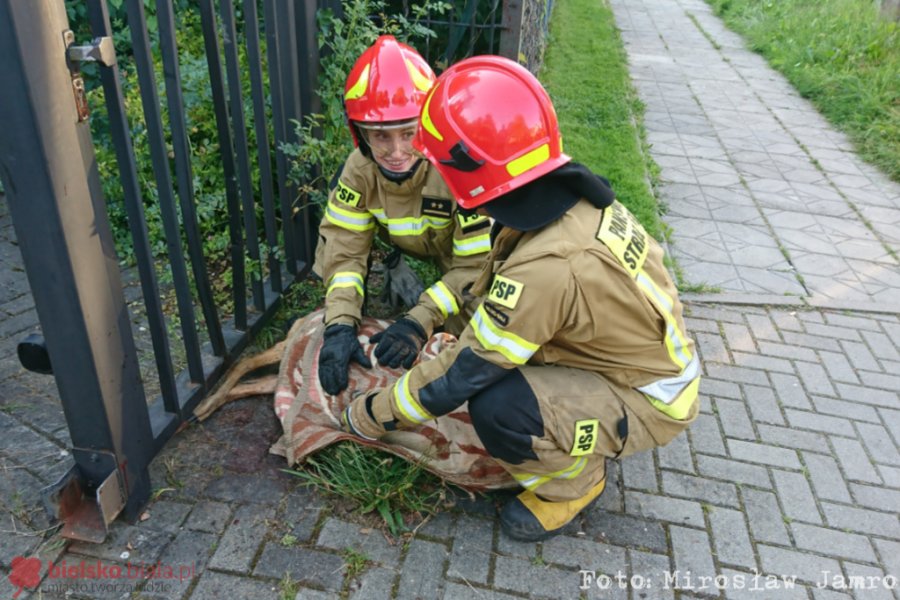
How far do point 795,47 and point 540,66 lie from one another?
4.60m

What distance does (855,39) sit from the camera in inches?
380

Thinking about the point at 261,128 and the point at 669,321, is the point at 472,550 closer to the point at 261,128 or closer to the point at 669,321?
the point at 669,321

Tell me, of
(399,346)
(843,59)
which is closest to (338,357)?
(399,346)

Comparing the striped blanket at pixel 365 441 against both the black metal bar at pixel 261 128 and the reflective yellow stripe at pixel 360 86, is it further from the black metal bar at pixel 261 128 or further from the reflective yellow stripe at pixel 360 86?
the reflective yellow stripe at pixel 360 86

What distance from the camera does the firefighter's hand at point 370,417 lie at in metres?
2.51

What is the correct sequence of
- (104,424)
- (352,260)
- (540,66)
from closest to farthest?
(104,424) < (352,260) < (540,66)

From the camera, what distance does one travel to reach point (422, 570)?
95.7 inches

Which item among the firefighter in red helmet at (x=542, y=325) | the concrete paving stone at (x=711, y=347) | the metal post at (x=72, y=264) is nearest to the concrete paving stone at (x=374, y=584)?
the firefighter in red helmet at (x=542, y=325)

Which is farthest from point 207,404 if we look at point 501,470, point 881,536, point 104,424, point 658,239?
point 658,239

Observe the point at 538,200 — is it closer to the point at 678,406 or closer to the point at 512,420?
the point at 512,420

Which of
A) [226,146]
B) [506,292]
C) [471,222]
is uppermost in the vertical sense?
[226,146]

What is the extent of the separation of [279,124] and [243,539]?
75.8 inches

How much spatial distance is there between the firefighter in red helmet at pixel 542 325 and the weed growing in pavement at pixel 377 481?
163 millimetres

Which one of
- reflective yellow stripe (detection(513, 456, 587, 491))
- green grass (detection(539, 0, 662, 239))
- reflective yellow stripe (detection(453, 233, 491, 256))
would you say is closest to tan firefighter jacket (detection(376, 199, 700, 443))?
reflective yellow stripe (detection(513, 456, 587, 491))
